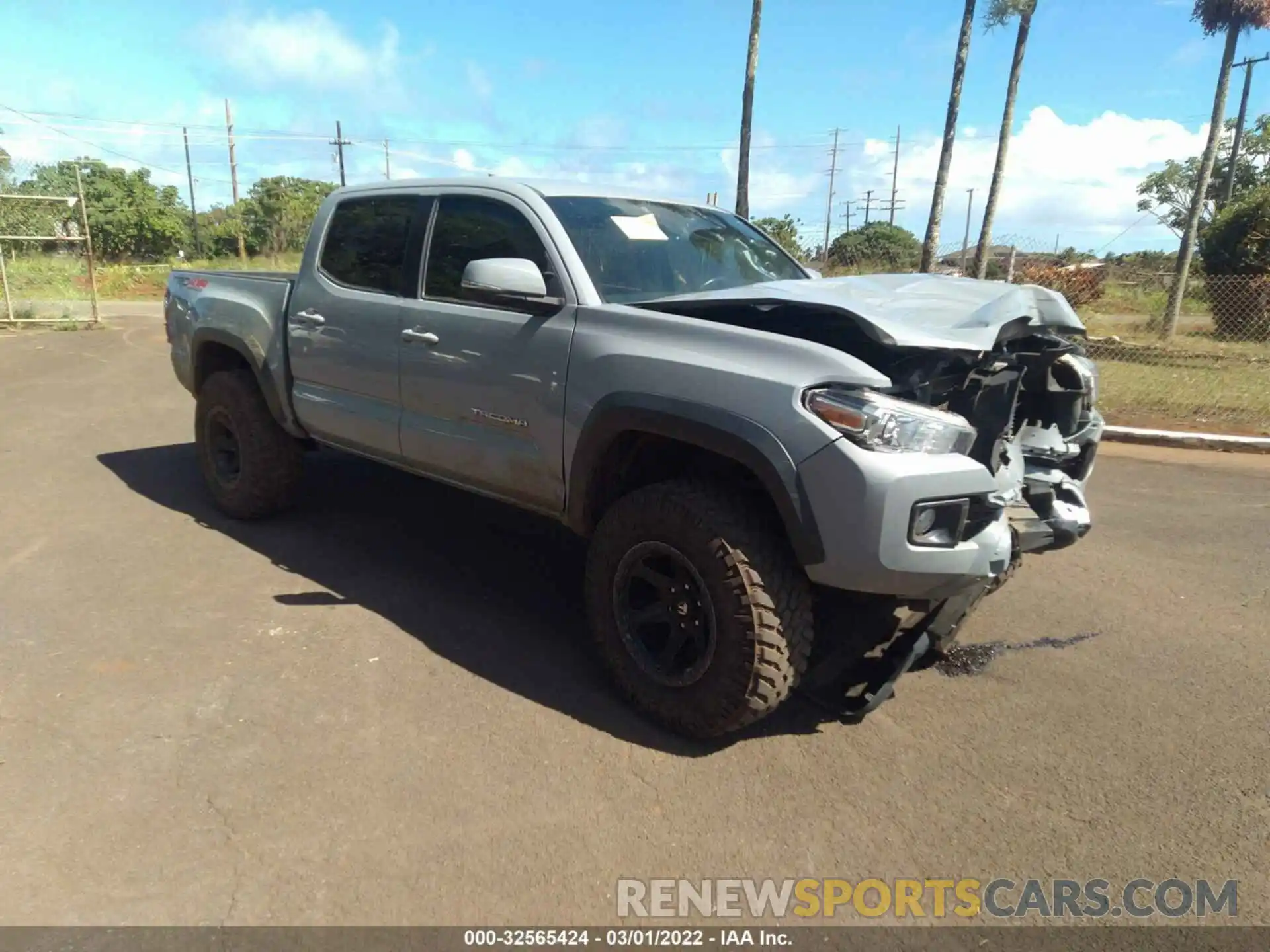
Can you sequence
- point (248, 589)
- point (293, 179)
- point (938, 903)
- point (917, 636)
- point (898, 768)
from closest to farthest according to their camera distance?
point (938, 903) → point (898, 768) → point (917, 636) → point (248, 589) → point (293, 179)

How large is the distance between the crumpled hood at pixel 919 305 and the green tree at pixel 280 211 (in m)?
31.9

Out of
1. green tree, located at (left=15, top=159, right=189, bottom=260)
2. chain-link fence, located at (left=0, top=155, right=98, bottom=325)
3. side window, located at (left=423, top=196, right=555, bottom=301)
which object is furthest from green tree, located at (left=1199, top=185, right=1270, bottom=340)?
green tree, located at (left=15, top=159, right=189, bottom=260)

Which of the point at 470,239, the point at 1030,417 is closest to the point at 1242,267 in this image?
the point at 1030,417

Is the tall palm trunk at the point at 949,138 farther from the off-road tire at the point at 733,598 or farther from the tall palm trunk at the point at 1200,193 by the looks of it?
the off-road tire at the point at 733,598

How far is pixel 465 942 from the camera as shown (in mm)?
2277

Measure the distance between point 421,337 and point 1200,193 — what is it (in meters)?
19.1

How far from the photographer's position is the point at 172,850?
8.43ft

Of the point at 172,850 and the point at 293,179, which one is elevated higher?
the point at 293,179

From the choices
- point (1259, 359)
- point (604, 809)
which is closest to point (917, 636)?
point (604, 809)

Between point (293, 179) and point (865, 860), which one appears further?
point (293, 179)

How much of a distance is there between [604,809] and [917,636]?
133 cm

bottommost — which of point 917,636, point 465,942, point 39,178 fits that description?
point 465,942

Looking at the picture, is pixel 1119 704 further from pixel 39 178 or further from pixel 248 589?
pixel 39 178

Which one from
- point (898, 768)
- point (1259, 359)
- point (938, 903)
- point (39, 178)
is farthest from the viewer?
point (39, 178)
